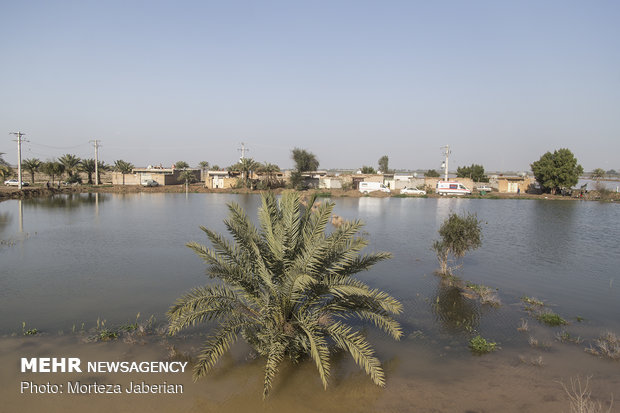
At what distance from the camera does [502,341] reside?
27.6 ft

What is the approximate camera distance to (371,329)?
8.97 metres

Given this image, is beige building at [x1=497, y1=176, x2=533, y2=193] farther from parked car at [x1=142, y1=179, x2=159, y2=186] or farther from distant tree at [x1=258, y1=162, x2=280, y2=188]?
→ parked car at [x1=142, y1=179, x2=159, y2=186]

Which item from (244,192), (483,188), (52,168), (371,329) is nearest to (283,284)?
(371,329)

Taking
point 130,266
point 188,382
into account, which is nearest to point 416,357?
point 188,382

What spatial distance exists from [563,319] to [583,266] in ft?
25.6

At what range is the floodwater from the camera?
19.8 ft

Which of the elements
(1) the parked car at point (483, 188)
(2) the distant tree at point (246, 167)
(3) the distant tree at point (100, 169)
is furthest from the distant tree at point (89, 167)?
(1) the parked car at point (483, 188)

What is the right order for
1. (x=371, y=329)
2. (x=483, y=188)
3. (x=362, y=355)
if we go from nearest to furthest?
(x=362, y=355) < (x=371, y=329) < (x=483, y=188)

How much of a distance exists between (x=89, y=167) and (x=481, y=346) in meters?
68.7

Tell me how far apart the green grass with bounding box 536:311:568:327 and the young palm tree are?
5.02 metres

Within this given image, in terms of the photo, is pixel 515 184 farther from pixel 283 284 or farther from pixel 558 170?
pixel 283 284

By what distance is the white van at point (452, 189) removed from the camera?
55.1 metres

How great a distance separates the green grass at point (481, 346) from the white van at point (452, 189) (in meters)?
50.1

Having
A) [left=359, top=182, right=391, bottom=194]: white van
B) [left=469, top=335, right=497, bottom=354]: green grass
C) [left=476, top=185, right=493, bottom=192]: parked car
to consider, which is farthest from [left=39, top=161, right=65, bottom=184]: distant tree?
[left=476, top=185, right=493, bottom=192]: parked car
